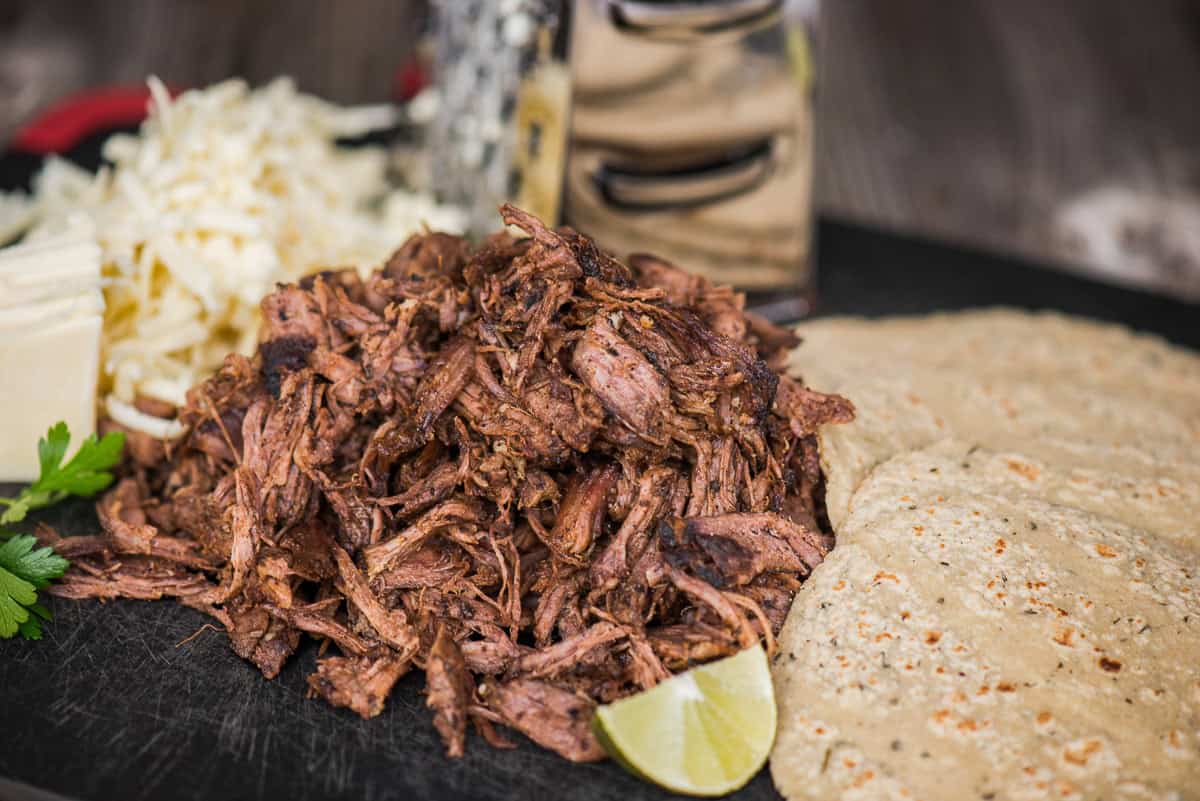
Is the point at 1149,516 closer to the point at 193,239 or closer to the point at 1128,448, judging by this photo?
the point at 1128,448

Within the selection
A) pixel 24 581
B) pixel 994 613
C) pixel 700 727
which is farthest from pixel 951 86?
pixel 24 581

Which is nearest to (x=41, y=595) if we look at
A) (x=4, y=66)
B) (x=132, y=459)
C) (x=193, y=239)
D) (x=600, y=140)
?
(x=132, y=459)

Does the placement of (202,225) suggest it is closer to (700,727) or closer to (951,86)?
(700,727)

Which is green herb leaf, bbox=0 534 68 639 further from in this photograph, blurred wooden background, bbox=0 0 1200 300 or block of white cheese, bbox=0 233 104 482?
blurred wooden background, bbox=0 0 1200 300

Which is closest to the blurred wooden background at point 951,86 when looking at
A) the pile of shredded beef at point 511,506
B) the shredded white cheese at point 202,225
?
the shredded white cheese at point 202,225

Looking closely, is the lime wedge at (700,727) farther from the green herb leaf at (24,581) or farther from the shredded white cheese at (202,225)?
the shredded white cheese at (202,225)

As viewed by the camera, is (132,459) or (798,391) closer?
(798,391)
